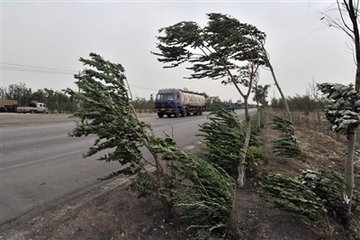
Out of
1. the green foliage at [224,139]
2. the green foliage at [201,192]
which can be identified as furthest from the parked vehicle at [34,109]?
the green foliage at [201,192]

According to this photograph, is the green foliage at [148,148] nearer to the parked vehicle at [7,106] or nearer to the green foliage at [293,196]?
the green foliage at [293,196]

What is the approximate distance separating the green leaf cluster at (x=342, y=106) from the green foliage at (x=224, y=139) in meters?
1.91

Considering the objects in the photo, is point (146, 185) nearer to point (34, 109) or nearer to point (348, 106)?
point (348, 106)

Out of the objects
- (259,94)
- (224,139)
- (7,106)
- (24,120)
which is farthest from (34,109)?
(224,139)

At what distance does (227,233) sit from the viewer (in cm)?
346

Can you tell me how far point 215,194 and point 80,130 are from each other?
1.58 metres

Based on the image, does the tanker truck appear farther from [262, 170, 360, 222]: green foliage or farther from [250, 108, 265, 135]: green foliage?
[262, 170, 360, 222]: green foliage

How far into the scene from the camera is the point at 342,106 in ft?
11.6

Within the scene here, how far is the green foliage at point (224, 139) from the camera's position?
18.3ft

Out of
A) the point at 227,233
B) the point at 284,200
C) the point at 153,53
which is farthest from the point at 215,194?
the point at 153,53

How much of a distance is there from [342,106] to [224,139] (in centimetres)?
246

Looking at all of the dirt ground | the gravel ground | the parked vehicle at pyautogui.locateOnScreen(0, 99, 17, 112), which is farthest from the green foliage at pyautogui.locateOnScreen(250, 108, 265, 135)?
the parked vehicle at pyautogui.locateOnScreen(0, 99, 17, 112)

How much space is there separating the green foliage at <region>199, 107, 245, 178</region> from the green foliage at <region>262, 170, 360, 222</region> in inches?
50.7

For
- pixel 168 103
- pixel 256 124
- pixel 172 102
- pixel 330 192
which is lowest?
pixel 330 192
